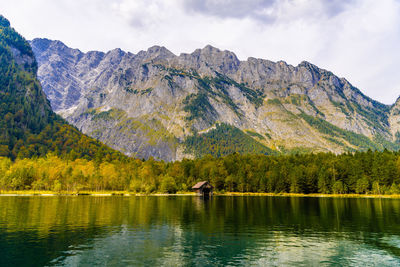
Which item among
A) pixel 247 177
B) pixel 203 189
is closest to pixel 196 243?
pixel 203 189

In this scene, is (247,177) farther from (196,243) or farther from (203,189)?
(196,243)

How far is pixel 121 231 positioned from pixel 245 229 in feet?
70.7

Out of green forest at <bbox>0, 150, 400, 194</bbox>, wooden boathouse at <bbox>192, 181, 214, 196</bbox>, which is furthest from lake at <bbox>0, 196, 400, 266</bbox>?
wooden boathouse at <bbox>192, 181, 214, 196</bbox>

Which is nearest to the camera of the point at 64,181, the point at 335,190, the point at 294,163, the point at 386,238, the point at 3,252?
the point at 3,252

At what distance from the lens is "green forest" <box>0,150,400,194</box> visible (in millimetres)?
158750

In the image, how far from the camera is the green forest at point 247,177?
A: 159 metres

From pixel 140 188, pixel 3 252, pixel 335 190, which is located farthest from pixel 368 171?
pixel 3 252

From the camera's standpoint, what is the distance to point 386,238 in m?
44.1

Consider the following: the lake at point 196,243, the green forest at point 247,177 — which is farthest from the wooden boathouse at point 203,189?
the lake at point 196,243

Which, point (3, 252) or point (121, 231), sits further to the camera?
point (121, 231)

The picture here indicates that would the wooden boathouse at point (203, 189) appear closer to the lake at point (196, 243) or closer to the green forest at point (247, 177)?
the green forest at point (247, 177)

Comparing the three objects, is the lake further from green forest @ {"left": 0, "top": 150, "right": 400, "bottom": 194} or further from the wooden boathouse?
the wooden boathouse

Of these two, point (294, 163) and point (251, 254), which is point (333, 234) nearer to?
point (251, 254)

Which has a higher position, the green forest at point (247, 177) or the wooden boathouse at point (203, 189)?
the green forest at point (247, 177)
